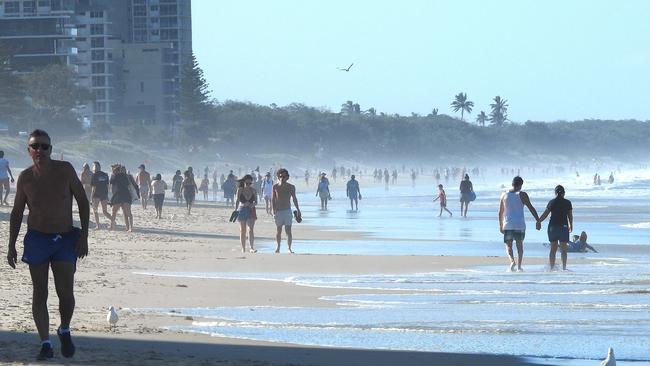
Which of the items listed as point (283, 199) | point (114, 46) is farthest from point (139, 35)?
point (283, 199)

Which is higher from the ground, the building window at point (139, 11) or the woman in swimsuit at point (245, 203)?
the building window at point (139, 11)

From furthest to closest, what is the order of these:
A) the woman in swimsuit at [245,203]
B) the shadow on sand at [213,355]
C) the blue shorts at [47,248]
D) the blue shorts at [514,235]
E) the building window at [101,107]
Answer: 1. the building window at [101,107]
2. the woman in swimsuit at [245,203]
3. the blue shorts at [514,235]
4. the shadow on sand at [213,355]
5. the blue shorts at [47,248]

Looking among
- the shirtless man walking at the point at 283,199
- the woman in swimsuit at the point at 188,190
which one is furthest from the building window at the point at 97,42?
the shirtless man walking at the point at 283,199

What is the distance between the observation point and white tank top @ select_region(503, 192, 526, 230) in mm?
16766

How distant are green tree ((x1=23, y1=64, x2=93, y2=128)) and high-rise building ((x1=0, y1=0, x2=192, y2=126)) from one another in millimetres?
4880

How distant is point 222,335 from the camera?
9781mm

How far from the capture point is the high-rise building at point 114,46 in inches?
4210

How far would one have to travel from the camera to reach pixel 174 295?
41.8 feet

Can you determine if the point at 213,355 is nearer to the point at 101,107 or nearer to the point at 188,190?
the point at 188,190

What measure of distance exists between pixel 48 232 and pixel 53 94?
91.3 meters

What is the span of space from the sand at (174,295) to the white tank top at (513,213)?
1235mm

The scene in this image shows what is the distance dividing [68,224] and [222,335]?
85.9 inches

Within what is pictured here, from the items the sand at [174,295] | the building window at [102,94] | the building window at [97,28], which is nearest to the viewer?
the sand at [174,295]

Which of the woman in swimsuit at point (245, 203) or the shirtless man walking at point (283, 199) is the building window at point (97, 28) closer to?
the woman in swimsuit at point (245, 203)
